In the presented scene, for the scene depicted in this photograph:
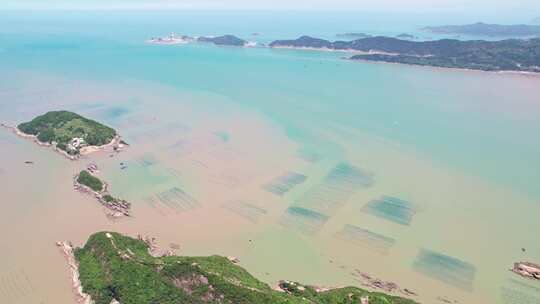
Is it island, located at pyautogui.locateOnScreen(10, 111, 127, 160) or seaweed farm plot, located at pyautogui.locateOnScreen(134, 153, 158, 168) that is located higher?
island, located at pyautogui.locateOnScreen(10, 111, 127, 160)

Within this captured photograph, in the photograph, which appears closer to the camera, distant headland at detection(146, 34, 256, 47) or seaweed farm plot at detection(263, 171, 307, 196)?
seaweed farm plot at detection(263, 171, 307, 196)

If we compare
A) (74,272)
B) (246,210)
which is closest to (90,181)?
(74,272)

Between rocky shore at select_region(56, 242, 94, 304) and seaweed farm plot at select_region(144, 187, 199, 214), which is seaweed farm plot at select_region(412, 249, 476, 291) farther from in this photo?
rocky shore at select_region(56, 242, 94, 304)

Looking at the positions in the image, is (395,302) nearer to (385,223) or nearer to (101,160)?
(385,223)

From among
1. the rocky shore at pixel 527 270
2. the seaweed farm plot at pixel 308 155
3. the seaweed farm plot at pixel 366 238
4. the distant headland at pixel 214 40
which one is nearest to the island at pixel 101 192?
the seaweed farm plot at pixel 366 238

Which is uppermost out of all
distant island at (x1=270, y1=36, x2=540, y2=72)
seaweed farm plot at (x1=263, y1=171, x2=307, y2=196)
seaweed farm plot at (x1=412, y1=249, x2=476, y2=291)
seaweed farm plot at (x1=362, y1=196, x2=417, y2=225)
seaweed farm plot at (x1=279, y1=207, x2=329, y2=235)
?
distant island at (x1=270, y1=36, x2=540, y2=72)

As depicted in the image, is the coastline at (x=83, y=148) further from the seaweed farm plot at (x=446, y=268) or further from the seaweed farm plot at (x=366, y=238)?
the seaweed farm plot at (x=446, y=268)

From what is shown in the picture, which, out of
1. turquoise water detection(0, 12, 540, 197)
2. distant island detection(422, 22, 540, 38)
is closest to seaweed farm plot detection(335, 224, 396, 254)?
turquoise water detection(0, 12, 540, 197)
